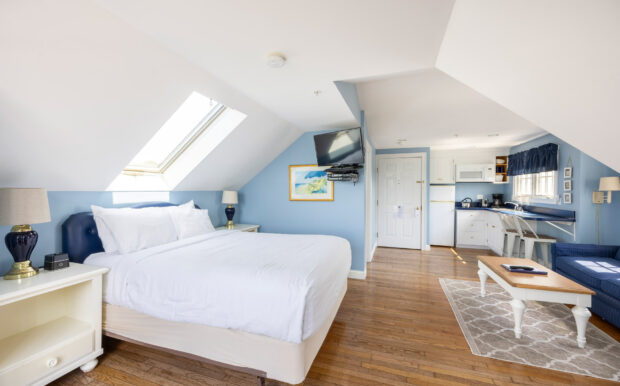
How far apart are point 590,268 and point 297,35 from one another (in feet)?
12.5

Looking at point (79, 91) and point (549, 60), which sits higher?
point (549, 60)

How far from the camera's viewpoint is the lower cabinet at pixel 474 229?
5566mm

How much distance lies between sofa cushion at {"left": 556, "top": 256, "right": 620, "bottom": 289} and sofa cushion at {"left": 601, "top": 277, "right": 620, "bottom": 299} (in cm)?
5

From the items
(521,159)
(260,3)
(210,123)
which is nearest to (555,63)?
(260,3)

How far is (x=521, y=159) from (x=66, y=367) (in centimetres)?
737

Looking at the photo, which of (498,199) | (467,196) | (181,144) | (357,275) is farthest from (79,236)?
(498,199)

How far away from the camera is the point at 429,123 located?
419 centimetres

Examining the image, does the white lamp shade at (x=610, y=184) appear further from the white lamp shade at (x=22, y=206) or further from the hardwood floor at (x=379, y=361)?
the white lamp shade at (x=22, y=206)

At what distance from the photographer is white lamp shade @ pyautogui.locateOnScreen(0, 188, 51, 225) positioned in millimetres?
1603

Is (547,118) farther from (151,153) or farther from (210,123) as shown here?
(151,153)

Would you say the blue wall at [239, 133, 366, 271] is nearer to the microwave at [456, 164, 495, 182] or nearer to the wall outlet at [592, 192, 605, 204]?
the wall outlet at [592, 192, 605, 204]

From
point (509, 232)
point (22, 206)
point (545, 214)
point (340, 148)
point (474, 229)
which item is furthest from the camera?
point (474, 229)

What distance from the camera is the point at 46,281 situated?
64.4 inches

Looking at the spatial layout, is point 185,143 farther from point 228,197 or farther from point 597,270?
point 597,270
